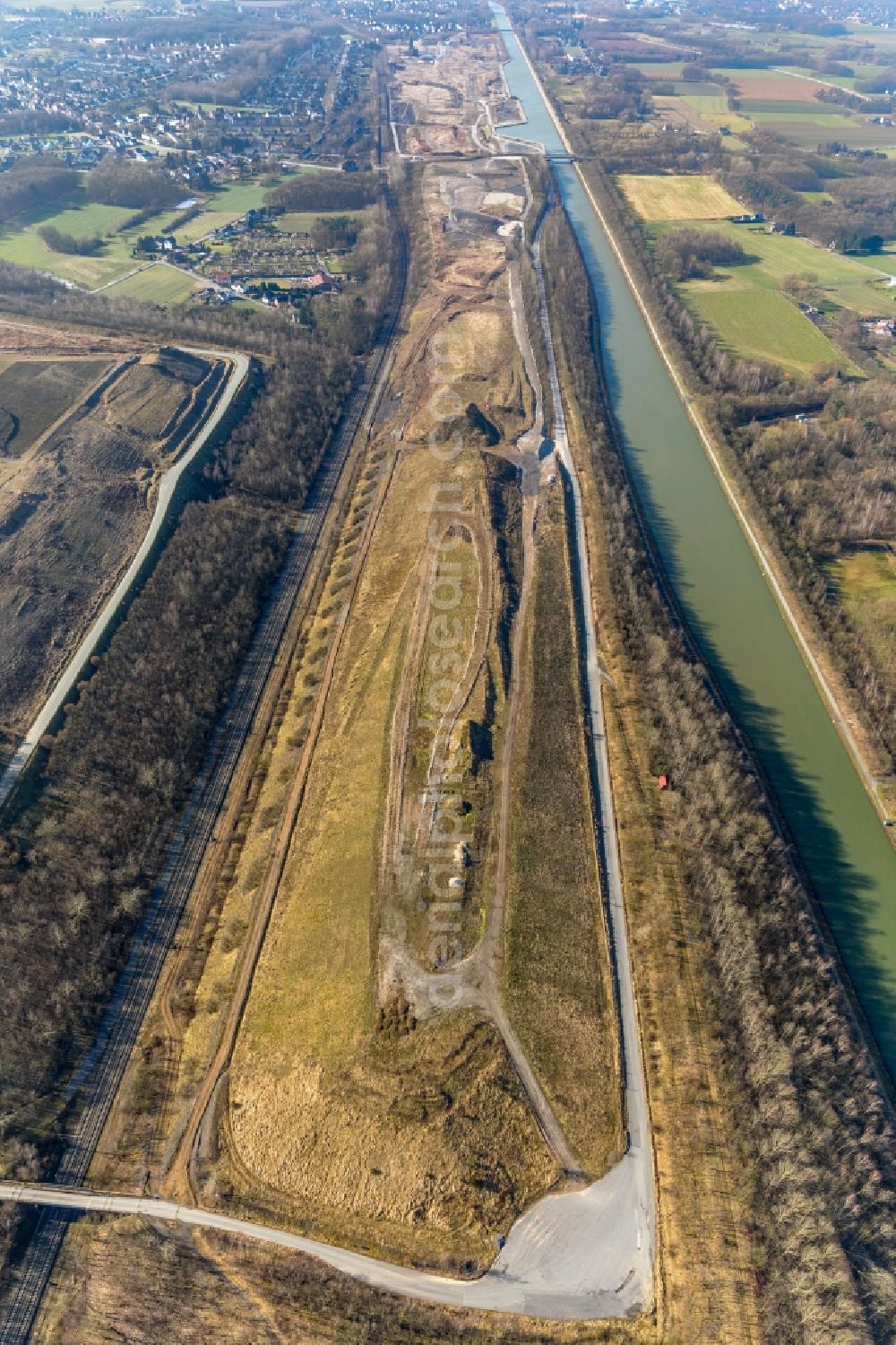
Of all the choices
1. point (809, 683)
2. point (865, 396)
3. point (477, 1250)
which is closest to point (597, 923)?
point (477, 1250)

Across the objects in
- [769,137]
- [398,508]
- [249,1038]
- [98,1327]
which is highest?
[769,137]

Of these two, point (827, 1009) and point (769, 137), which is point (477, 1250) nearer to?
point (827, 1009)

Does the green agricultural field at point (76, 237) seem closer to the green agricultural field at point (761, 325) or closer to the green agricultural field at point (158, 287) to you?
the green agricultural field at point (158, 287)

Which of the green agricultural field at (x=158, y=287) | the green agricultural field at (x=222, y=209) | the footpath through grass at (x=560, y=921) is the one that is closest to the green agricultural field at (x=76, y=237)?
the green agricultural field at (x=158, y=287)

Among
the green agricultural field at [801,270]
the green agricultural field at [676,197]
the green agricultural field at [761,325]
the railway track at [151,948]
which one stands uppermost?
the green agricultural field at [676,197]

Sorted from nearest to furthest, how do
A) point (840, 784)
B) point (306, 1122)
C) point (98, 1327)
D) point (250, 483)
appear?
point (98, 1327) < point (306, 1122) < point (840, 784) < point (250, 483)

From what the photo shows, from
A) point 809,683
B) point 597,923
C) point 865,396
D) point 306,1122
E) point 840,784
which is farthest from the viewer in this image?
point 865,396
